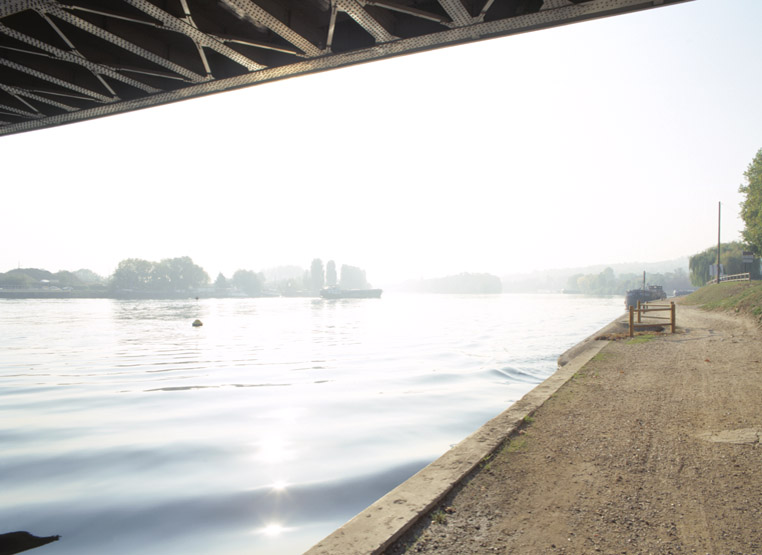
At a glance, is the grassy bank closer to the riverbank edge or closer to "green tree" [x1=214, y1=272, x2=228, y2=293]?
the riverbank edge

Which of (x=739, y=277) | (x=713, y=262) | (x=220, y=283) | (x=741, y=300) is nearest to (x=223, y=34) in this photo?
(x=741, y=300)

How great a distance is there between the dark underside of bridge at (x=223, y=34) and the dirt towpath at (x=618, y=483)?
21.7ft

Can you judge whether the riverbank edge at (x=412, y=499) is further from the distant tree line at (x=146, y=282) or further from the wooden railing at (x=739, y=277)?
the distant tree line at (x=146, y=282)

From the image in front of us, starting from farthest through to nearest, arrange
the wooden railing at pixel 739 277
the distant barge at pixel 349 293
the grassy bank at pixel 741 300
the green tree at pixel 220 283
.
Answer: the green tree at pixel 220 283, the distant barge at pixel 349 293, the wooden railing at pixel 739 277, the grassy bank at pixel 741 300

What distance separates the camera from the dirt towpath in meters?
3.31

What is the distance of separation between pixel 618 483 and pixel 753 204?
71572 millimetres

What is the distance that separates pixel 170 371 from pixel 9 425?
22.5 feet

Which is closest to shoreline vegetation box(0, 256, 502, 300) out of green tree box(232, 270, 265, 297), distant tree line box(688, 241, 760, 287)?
green tree box(232, 270, 265, 297)

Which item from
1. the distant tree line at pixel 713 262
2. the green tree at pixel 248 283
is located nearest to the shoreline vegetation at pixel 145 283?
the green tree at pixel 248 283

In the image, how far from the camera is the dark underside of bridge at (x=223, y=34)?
26.6 ft

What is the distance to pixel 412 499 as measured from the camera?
394 cm

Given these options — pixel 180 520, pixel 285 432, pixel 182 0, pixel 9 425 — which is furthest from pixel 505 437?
pixel 9 425

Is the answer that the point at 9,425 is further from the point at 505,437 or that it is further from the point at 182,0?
the point at 505,437

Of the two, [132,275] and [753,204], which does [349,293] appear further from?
[753,204]
